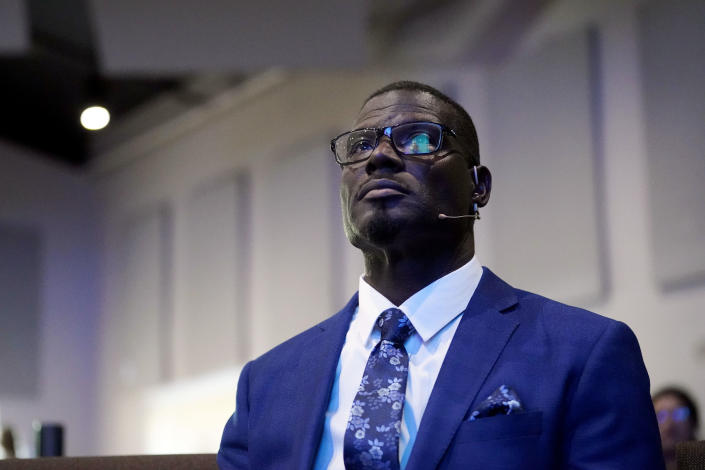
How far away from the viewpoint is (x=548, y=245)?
568cm

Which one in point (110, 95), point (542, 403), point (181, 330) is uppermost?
point (110, 95)

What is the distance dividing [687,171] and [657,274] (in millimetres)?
514

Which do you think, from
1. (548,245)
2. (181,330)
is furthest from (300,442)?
(181,330)

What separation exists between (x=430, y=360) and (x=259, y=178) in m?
6.30

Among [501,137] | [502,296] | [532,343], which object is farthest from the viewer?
[501,137]

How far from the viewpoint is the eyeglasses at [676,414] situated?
4.27 metres

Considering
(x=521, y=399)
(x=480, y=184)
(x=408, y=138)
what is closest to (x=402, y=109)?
(x=408, y=138)

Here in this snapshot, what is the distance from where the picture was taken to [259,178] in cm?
811

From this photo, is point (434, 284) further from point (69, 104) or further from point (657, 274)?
point (69, 104)

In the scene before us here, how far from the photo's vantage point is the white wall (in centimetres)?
954

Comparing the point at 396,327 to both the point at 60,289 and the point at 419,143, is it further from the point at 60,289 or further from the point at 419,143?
the point at 60,289

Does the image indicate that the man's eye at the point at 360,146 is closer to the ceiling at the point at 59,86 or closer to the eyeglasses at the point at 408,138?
the eyeglasses at the point at 408,138

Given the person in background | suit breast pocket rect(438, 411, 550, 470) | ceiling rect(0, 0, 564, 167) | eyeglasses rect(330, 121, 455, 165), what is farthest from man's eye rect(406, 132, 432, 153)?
ceiling rect(0, 0, 564, 167)

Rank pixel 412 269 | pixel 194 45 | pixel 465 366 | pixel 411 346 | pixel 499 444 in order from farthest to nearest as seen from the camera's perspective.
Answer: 1. pixel 194 45
2. pixel 412 269
3. pixel 411 346
4. pixel 465 366
5. pixel 499 444
